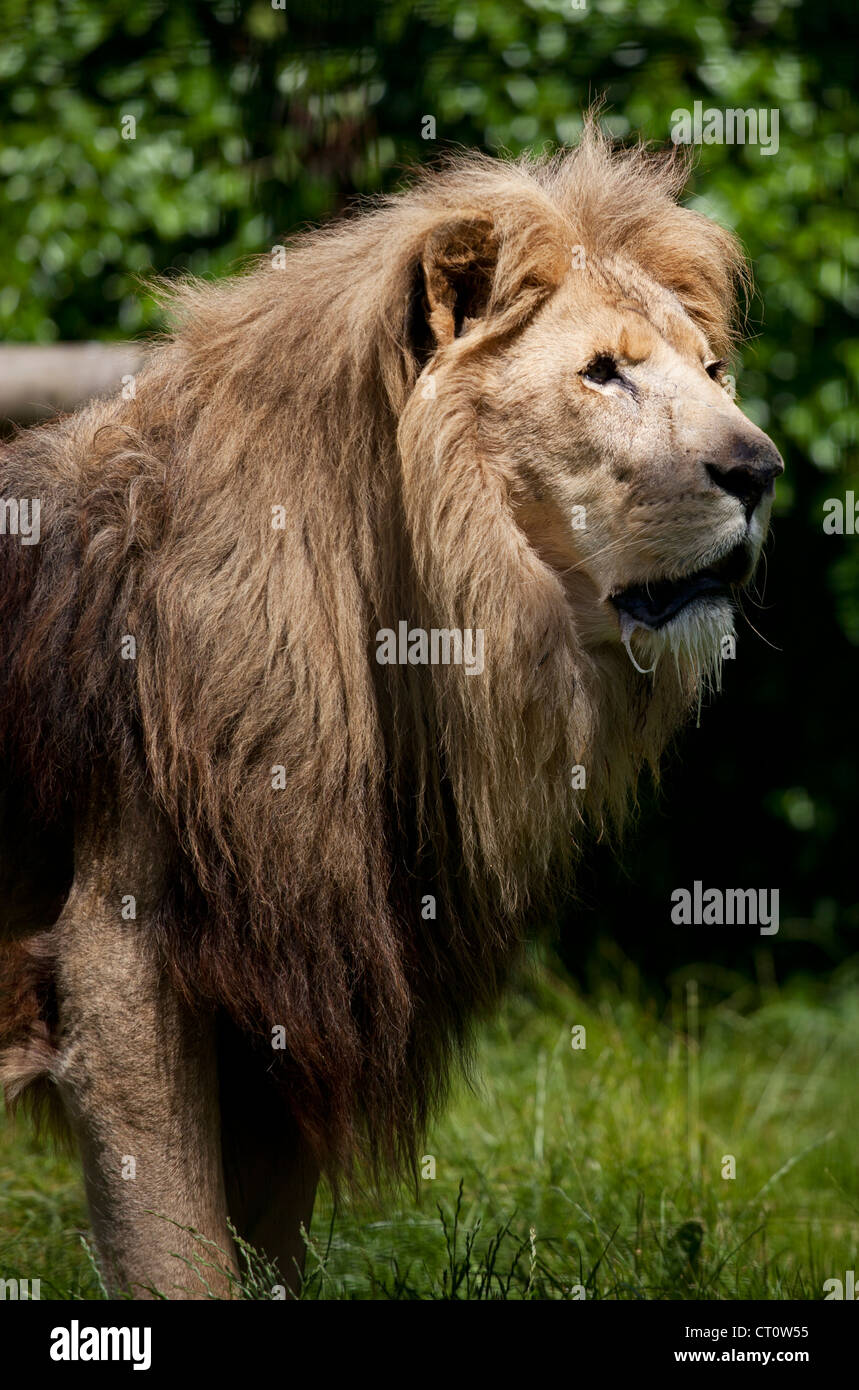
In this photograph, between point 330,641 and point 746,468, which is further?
point 330,641

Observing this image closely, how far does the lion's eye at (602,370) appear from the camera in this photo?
306 cm

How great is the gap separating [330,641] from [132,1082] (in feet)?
3.12

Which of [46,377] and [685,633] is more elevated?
[46,377]

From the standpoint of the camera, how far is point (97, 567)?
311 cm

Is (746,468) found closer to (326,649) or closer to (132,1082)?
(326,649)

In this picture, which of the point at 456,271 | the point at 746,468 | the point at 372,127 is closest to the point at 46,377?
the point at 372,127

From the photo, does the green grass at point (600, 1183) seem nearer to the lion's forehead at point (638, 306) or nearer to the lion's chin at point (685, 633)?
the lion's chin at point (685, 633)

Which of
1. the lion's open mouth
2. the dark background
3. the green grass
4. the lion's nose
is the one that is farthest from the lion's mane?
the dark background

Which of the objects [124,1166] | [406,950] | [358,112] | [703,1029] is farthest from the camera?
[703,1029]

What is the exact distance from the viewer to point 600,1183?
4570mm

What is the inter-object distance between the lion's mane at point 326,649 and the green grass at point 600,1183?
0.67 m
